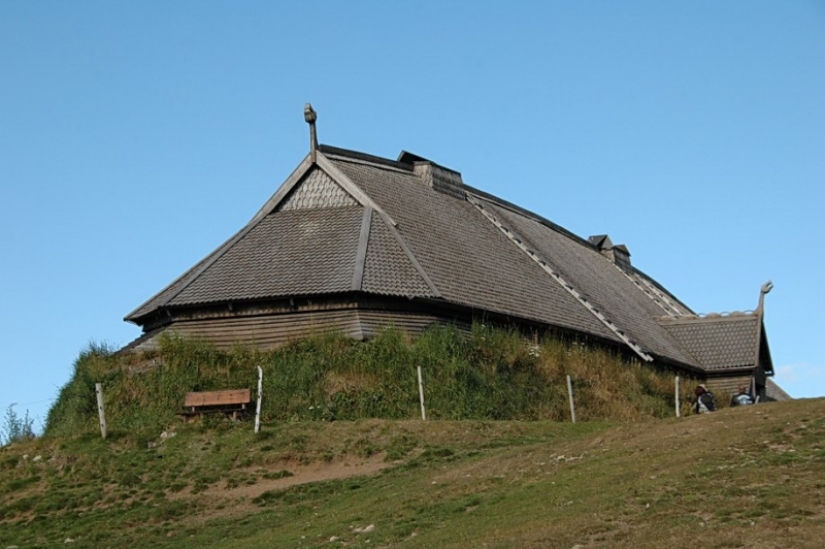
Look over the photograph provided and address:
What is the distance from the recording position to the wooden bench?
97.9 ft

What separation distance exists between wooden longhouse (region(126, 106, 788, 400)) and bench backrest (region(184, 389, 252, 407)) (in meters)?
3.28

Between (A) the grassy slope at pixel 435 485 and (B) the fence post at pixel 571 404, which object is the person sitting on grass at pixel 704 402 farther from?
(B) the fence post at pixel 571 404

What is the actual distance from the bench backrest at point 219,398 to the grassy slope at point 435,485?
0.69m

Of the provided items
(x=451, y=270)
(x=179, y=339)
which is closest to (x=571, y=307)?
(x=451, y=270)

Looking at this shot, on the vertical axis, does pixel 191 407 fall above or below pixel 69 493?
above

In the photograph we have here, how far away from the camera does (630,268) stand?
64.6 m

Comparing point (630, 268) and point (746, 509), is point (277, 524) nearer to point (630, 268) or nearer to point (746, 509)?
point (746, 509)

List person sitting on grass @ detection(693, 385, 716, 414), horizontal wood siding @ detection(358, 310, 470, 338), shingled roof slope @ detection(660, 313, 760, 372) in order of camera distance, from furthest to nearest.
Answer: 1. shingled roof slope @ detection(660, 313, 760, 372)
2. horizontal wood siding @ detection(358, 310, 470, 338)
3. person sitting on grass @ detection(693, 385, 716, 414)

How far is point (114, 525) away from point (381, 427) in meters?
6.99

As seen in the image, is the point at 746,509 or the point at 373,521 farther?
the point at 373,521

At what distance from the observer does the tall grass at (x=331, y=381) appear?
30906 millimetres

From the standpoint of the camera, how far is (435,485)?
2261 cm

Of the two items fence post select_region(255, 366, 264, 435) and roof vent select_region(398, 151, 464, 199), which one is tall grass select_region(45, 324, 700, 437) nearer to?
fence post select_region(255, 366, 264, 435)

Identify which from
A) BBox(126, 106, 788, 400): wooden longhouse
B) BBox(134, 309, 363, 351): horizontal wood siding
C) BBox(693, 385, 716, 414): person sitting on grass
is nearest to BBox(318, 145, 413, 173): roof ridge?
BBox(126, 106, 788, 400): wooden longhouse
